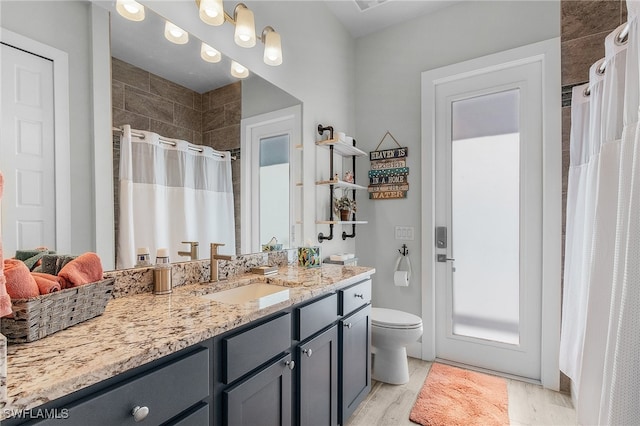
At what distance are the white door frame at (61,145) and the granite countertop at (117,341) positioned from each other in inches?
12.0

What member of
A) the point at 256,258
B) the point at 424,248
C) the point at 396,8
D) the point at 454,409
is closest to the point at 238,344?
the point at 256,258

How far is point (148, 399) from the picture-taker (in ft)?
2.34

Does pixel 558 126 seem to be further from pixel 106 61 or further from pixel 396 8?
pixel 106 61

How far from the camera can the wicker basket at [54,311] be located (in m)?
0.70

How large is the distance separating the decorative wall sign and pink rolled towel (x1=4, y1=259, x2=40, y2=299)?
7.91 ft

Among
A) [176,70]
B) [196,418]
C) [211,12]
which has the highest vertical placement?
[211,12]

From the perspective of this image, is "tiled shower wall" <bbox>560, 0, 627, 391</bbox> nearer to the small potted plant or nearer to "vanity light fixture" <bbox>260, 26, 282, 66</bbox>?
the small potted plant

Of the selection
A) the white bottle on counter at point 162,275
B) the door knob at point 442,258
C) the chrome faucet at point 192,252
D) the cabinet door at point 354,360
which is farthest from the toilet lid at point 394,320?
the white bottle on counter at point 162,275

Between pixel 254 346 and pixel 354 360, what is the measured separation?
894mm

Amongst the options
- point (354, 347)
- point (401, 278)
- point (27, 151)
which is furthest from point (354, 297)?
point (27, 151)

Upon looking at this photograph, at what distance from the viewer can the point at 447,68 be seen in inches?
98.7

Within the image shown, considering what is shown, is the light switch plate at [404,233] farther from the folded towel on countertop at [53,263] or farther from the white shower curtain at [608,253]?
the folded towel on countertop at [53,263]

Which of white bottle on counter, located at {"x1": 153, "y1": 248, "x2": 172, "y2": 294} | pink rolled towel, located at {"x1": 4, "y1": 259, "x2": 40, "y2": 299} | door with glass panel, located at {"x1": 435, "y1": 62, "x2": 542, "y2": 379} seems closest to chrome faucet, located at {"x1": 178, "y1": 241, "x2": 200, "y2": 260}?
white bottle on counter, located at {"x1": 153, "y1": 248, "x2": 172, "y2": 294}

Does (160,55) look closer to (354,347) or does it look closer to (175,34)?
(175,34)
